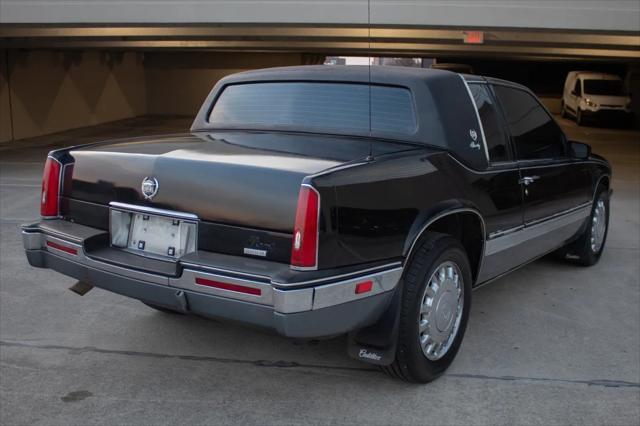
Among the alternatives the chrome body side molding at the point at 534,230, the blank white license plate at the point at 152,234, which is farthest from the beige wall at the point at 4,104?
the chrome body side molding at the point at 534,230

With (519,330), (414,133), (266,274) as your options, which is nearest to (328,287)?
(266,274)

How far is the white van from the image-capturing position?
2364 centimetres

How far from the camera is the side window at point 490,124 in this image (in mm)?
4262

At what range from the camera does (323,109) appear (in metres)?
4.14

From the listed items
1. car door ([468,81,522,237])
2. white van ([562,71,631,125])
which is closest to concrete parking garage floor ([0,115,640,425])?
car door ([468,81,522,237])

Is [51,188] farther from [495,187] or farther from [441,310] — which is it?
[495,187]

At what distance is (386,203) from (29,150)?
14133 millimetres

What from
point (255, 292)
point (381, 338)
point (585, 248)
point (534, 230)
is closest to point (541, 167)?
point (534, 230)

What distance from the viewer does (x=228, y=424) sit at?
3193mm

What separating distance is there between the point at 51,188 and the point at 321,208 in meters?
1.75

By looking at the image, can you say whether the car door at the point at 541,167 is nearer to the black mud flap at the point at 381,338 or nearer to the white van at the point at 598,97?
the black mud flap at the point at 381,338

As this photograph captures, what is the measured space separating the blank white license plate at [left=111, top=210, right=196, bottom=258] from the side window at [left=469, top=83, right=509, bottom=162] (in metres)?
2.06

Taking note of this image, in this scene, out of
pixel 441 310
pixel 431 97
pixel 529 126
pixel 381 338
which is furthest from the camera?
pixel 529 126

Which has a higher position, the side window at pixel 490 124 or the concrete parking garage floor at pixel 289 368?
the side window at pixel 490 124
